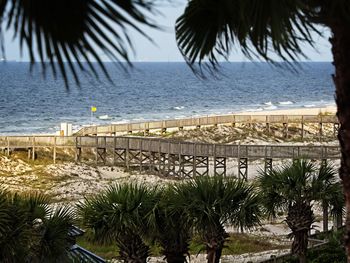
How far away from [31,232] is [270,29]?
6.91 m

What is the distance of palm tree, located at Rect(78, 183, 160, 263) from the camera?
9.91 metres

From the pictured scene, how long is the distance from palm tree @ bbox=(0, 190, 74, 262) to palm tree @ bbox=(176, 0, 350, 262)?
548 centimetres

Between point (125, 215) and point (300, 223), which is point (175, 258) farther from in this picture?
point (300, 223)

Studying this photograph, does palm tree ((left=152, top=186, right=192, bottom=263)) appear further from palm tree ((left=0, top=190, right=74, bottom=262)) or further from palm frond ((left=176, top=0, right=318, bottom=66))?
palm frond ((left=176, top=0, right=318, bottom=66))

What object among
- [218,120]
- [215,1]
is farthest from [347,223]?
[218,120]

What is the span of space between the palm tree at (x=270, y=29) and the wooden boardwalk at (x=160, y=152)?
88.2 feet

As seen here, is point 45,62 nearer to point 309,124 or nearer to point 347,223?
point 347,223

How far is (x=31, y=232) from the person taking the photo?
8.82m

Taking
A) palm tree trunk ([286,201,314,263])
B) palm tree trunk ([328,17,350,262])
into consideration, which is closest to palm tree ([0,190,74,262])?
palm tree trunk ([286,201,314,263])

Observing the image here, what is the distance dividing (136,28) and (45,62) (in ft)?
1.05

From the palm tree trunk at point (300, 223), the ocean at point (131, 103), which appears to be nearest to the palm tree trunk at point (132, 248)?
the palm tree trunk at point (300, 223)

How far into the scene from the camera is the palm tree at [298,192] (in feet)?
39.8

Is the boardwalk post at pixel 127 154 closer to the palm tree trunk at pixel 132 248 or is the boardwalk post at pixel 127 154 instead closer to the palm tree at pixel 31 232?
the palm tree trunk at pixel 132 248

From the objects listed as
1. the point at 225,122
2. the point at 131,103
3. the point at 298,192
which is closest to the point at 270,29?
the point at 298,192
